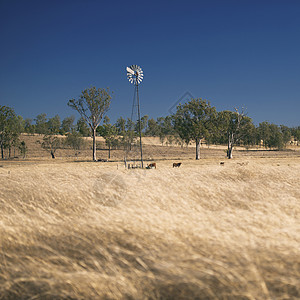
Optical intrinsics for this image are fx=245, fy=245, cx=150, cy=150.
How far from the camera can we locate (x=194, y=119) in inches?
2157

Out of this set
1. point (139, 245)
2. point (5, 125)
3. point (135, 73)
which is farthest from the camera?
point (5, 125)

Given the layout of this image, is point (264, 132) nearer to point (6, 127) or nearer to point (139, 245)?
point (6, 127)

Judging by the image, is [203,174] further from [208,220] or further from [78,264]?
[78,264]

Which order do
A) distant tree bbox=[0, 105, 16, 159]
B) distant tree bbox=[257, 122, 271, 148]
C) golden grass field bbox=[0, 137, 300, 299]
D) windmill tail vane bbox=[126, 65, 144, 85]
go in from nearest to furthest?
golden grass field bbox=[0, 137, 300, 299] → windmill tail vane bbox=[126, 65, 144, 85] → distant tree bbox=[0, 105, 16, 159] → distant tree bbox=[257, 122, 271, 148]

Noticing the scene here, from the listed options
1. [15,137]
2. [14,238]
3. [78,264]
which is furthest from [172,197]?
[15,137]

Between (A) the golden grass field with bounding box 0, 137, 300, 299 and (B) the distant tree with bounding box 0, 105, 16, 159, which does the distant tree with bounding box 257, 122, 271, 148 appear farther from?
(A) the golden grass field with bounding box 0, 137, 300, 299

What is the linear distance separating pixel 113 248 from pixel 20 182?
319 centimetres

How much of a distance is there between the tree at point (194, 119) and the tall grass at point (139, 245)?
4916cm

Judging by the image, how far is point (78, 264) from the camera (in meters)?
3.49

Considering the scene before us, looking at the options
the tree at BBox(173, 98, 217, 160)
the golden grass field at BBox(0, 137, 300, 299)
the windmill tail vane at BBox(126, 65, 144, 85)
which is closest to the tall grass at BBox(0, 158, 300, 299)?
the golden grass field at BBox(0, 137, 300, 299)

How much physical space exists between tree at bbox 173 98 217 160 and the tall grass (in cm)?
4916

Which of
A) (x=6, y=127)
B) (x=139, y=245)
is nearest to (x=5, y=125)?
(x=6, y=127)

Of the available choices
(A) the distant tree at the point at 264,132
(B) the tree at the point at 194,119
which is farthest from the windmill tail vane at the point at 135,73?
(A) the distant tree at the point at 264,132

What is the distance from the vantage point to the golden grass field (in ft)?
9.98
